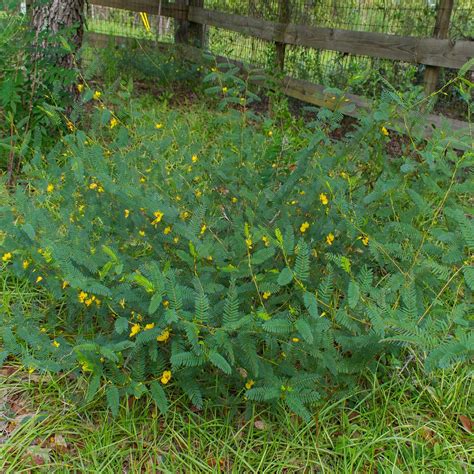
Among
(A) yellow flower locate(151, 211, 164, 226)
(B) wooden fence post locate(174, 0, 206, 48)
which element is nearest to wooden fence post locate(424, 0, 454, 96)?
(A) yellow flower locate(151, 211, 164, 226)

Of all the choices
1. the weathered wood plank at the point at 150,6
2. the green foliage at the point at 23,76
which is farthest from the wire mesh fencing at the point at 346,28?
the green foliage at the point at 23,76

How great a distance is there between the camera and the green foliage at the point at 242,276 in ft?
5.64

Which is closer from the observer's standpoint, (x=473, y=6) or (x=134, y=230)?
(x=134, y=230)

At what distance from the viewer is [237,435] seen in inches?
78.7

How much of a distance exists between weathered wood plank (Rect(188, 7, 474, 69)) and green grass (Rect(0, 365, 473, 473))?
10.7 feet

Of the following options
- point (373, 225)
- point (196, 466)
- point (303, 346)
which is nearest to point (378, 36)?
point (373, 225)

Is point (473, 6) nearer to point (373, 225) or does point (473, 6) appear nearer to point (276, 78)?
point (276, 78)

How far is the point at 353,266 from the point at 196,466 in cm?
104

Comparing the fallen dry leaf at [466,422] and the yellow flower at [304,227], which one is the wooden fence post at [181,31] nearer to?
the yellow flower at [304,227]

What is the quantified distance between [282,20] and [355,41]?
120 cm

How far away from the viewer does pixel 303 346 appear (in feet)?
6.05

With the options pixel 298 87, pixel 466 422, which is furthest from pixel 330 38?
pixel 466 422

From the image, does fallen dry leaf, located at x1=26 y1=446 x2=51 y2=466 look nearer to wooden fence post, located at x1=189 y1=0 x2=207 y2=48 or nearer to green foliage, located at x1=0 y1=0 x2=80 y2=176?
green foliage, located at x1=0 y1=0 x2=80 y2=176

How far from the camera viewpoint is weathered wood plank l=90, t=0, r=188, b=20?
24.6 feet
